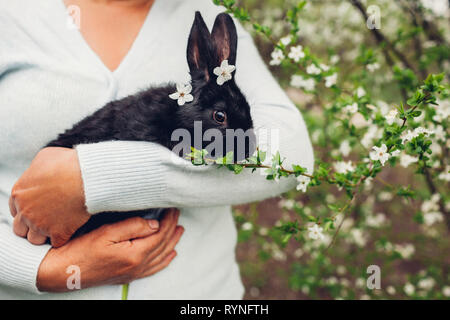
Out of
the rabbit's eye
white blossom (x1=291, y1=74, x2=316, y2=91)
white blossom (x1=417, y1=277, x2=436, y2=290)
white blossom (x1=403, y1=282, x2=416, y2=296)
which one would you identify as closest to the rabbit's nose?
the rabbit's eye

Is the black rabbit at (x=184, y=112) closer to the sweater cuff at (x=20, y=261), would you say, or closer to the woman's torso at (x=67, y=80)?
the woman's torso at (x=67, y=80)

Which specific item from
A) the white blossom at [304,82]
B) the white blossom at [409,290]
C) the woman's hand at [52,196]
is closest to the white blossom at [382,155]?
the white blossom at [304,82]

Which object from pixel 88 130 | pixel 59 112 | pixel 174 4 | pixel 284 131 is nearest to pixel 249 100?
pixel 284 131

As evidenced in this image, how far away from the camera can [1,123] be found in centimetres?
148

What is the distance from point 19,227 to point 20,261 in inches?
5.1

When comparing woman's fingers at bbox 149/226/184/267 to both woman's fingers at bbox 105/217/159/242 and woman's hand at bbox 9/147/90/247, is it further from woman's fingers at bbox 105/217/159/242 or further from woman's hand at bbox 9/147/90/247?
woman's hand at bbox 9/147/90/247

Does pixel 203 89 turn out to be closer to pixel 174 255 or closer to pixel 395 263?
pixel 174 255

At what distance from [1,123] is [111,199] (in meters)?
0.56

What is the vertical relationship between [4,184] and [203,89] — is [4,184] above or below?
Result: below

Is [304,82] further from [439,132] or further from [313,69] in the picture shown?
[439,132]

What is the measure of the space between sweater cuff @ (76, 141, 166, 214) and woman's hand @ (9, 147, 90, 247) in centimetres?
4

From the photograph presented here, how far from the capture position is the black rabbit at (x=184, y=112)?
1.38 m

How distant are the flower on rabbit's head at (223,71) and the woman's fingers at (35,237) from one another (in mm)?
891

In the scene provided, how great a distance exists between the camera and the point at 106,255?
1420 mm
